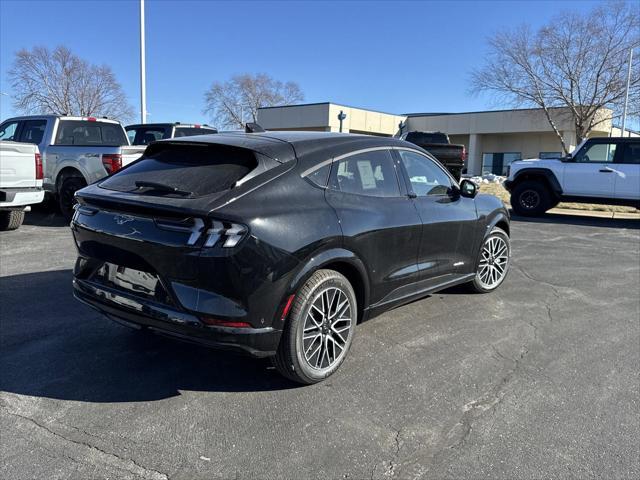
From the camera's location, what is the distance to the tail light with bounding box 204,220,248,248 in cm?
293

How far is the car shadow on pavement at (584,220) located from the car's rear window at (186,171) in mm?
10848

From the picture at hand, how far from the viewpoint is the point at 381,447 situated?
9.30 ft

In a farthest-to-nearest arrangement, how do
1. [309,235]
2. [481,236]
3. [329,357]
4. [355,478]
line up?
1. [481,236]
2. [329,357]
3. [309,235]
4. [355,478]

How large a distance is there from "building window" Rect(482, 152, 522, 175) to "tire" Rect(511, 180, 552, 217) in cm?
3032

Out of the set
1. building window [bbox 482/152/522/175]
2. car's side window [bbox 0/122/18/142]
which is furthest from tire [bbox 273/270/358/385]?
Answer: building window [bbox 482/152/522/175]

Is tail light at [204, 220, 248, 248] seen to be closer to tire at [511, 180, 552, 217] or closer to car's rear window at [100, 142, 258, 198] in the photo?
car's rear window at [100, 142, 258, 198]

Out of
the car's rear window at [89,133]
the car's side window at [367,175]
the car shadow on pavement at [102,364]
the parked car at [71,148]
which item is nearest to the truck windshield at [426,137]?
the car's rear window at [89,133]

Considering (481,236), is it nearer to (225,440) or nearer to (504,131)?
(225,440)

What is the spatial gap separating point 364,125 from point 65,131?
32.7 metres

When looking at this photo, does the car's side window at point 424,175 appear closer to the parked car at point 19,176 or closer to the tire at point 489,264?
the tire at point 489,264

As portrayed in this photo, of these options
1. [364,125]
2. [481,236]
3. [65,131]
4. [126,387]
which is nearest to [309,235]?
[126,387]

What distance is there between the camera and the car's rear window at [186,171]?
10.6ft

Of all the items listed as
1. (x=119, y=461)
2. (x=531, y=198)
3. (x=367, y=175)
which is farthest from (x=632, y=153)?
(x=119, y=461)

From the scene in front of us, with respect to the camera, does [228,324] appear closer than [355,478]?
No
